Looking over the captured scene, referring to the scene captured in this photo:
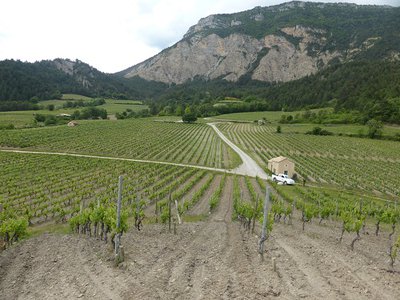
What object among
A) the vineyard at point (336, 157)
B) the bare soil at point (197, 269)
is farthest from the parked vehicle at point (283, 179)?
the bare soil at point (197, 269)

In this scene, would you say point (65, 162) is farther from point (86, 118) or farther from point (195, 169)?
point (86, 118)

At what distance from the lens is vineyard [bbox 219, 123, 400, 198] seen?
49.0 metres

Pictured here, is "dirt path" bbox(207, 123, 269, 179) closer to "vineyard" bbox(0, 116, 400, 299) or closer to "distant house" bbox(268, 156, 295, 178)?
"distant house" bbox(268, 156, 295, 178)

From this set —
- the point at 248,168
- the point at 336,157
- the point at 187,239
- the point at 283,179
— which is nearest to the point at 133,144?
the point at 248,168

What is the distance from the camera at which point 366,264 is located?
14133 millimetres

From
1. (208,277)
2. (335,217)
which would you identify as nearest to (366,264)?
(208,277)

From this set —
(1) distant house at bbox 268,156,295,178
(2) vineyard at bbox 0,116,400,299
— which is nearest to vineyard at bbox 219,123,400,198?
(2) vineyard at bbox 0,116,400,299

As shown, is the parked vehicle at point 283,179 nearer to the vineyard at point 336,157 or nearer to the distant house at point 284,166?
the distant house at point 284,166

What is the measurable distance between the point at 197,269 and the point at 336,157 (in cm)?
6352

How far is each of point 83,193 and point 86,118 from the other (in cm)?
11379

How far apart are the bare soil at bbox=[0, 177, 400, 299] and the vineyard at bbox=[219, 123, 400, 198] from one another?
108 feet

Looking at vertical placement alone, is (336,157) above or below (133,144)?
below

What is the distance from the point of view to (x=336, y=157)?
226 ft

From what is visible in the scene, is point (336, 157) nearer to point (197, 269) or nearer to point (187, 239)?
point (187, 239)
